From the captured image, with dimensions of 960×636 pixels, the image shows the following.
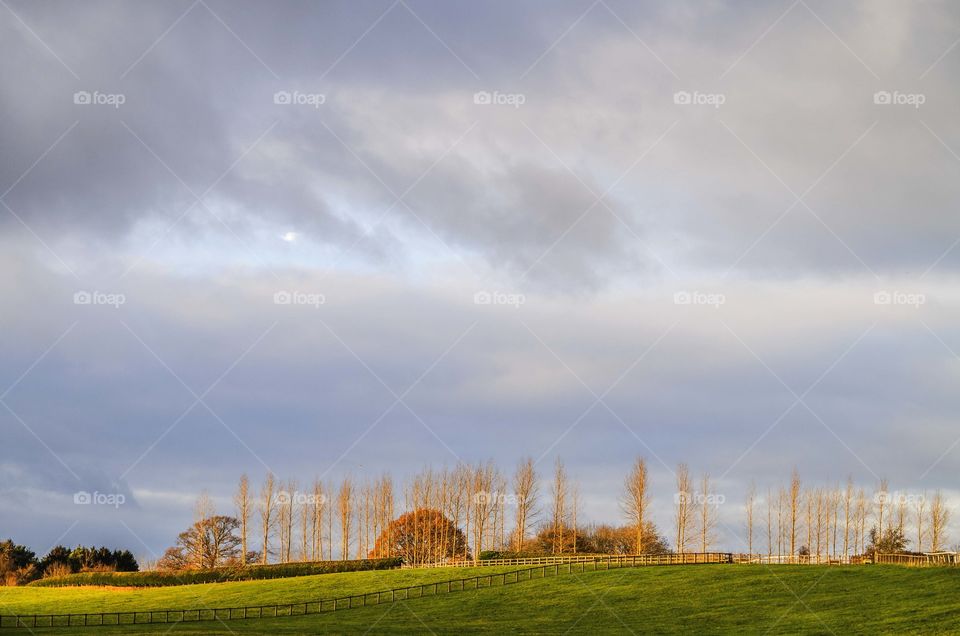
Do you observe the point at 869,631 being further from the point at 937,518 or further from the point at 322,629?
the point at 937,518

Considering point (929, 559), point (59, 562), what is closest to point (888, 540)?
point (929, 559)

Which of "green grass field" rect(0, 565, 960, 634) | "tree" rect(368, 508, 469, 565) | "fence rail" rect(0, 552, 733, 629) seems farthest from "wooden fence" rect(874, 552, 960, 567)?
"tree" rect(368, 508, 469, 565)

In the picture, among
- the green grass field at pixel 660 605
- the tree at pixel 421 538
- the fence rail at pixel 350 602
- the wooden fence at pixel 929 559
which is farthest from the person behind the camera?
the tree at pixel 421 538

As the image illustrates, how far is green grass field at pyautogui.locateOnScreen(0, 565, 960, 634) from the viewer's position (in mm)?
46250

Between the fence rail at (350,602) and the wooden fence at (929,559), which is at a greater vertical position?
the wooden fence at (929,559)

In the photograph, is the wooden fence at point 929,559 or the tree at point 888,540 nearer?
the wooden fence at point 929,559

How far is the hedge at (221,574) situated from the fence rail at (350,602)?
902 inches

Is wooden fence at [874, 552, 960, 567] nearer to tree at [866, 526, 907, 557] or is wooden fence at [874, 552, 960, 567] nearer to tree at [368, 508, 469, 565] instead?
tree at [866, 526, 907, 557]

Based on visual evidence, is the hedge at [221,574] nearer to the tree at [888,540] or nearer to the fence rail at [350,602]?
the fence rail at [350,602]

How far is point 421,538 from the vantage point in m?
112

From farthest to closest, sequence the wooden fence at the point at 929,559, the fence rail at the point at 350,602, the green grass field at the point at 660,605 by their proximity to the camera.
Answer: the wooden fence at the point at 929,559 < the fence rail at the point at 350,602 < the green grass field at the point at 660,605

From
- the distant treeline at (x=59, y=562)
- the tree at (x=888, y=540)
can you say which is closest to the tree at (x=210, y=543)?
the distant treeline at (x=59, y=562)

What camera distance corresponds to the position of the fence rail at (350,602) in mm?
56281

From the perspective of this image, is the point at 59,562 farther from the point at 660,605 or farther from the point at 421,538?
the point at 660,605
